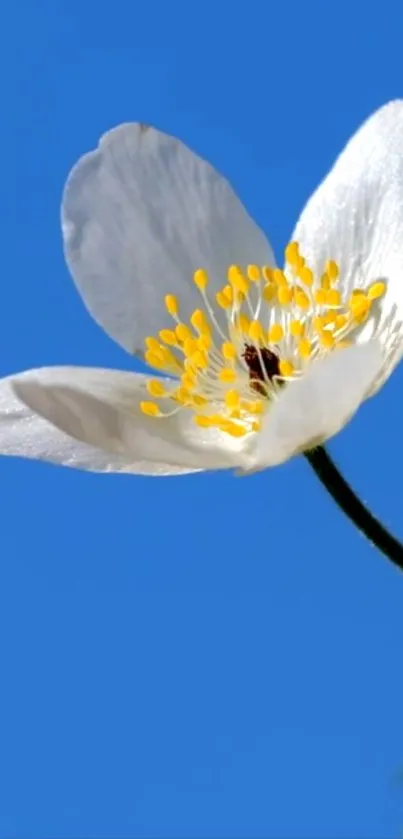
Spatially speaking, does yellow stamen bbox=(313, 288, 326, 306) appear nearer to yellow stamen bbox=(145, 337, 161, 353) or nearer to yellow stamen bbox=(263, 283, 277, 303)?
yellow stamen bbox=(263, 283, 277, 303)

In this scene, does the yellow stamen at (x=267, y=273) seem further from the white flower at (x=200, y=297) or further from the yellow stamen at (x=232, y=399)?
the yellow stamen at (x=232, y=399)

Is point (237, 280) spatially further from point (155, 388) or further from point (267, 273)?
point (155, 388)

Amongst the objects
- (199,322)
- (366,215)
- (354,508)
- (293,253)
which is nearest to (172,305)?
(199,322)

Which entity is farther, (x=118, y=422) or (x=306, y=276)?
(x=306, y=276)

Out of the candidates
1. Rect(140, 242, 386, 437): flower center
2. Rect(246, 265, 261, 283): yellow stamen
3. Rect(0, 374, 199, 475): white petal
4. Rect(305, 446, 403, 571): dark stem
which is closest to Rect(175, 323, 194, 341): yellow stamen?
Rect(140, 242, 386, 437): flower center

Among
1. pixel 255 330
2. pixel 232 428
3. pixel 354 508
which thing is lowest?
pixel 354 508
